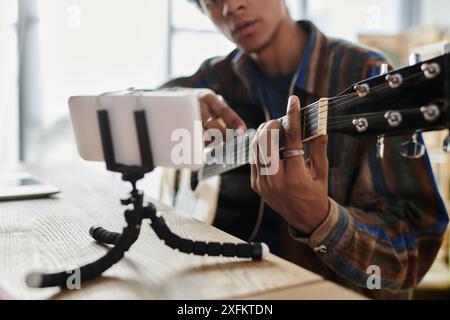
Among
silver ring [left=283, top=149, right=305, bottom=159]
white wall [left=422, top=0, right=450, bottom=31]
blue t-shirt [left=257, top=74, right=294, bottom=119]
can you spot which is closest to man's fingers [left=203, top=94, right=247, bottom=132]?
blue t-shirt [left=257, top=74, right=294, bottom=119]

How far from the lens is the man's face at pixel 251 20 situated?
2.95 ft

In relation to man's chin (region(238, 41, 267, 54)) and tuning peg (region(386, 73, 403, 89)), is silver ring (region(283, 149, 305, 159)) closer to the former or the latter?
tuning peg (region(386, 73, 403, 89))

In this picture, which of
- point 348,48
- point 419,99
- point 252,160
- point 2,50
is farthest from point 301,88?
point 2,50

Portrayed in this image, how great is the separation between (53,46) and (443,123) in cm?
173

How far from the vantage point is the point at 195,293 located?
0.39 metres

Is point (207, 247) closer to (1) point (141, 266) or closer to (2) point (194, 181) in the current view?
(1) point (141, 266)

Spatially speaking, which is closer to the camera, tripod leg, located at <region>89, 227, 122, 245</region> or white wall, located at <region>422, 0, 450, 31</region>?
tripod leg, located at <region>89, 227, 122, 245</region>

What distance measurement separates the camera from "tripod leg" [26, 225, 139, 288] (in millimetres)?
402

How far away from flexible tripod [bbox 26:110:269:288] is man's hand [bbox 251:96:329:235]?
0.14 m

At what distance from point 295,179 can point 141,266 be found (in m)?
0.22

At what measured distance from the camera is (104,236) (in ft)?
1.68

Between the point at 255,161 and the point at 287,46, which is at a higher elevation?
the point at 287,46

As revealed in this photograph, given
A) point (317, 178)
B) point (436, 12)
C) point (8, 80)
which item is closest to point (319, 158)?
point (317, 178)

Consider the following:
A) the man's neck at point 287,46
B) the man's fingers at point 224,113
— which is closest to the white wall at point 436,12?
Answer: the man's neck at point 287,46
